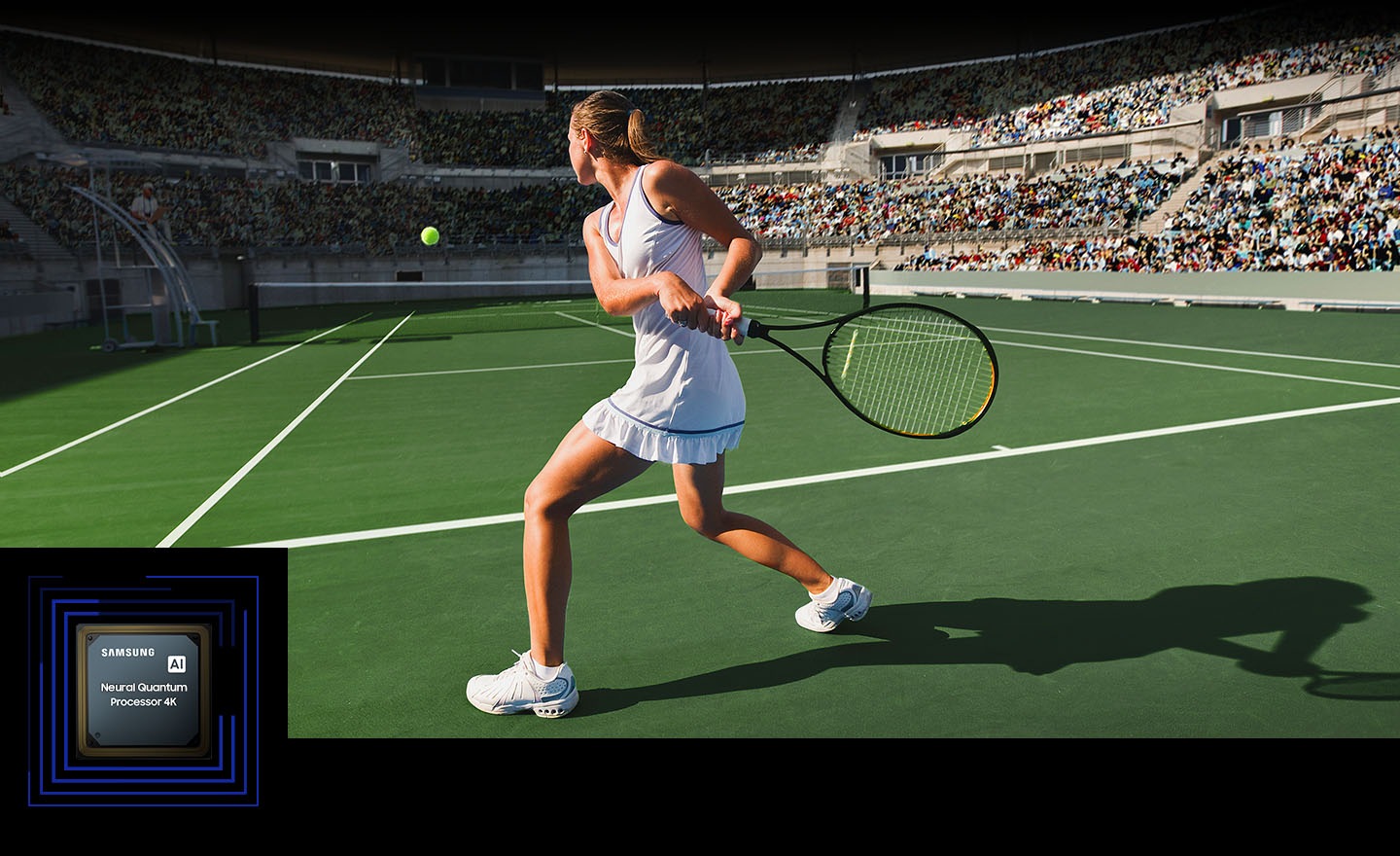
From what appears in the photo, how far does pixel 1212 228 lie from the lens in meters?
31.8

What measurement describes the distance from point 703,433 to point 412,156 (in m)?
55.2

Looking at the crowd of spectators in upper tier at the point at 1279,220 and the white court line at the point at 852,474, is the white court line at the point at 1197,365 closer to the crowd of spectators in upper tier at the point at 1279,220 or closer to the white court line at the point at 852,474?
the white court line at the point at 852,474

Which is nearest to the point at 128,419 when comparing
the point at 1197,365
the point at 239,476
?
the point at 239,476

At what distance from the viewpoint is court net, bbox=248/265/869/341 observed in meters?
24.2

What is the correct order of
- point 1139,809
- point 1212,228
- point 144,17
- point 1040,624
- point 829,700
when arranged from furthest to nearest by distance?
point 144,17 → point 1212,228 → point 1040,624 → point 829,700 → point 1139,809

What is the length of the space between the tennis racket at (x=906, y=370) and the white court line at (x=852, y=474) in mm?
367

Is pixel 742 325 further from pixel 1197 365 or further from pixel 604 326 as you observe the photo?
pixel 604 326

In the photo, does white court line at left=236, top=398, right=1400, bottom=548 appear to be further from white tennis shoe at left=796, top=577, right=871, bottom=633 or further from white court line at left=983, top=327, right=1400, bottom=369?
white court line at left=983, top=327, right=1400, bottom=369

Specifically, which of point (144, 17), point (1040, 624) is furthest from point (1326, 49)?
point (144, 17)

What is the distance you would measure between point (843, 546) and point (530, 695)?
2.49 meters

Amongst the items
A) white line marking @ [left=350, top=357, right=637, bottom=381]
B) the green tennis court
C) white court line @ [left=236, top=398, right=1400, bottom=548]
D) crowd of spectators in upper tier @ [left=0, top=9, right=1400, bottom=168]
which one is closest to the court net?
white line marking @ [left=350, top=357, right=637, bottom=381]

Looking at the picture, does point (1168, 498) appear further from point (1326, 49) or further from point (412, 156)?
point (412, 156)

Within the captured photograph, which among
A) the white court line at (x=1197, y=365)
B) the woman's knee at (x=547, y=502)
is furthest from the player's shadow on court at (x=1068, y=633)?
the white court line at (x=1197, y=365)

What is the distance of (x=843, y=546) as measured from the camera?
5.52 m
